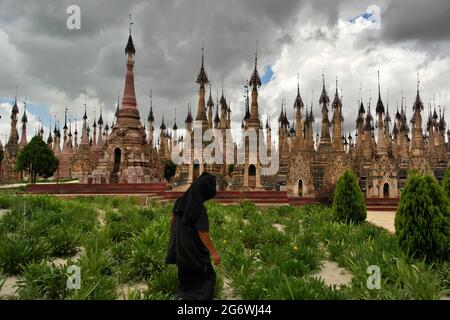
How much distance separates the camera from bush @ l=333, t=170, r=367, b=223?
33.7ft

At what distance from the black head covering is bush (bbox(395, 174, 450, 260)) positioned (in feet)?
13.5

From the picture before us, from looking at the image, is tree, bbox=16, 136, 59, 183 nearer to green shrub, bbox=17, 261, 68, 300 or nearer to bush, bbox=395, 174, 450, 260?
green shrub, bbox=17, 261, 68, 300

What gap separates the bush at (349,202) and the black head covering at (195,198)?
7.17 meters

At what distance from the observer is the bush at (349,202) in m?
10.3

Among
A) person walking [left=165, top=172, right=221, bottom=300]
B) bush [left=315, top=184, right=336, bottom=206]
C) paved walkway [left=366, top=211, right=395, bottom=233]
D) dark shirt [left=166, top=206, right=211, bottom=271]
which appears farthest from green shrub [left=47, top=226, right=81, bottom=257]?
bush [left=315, top=184, right=336, bottom=206]

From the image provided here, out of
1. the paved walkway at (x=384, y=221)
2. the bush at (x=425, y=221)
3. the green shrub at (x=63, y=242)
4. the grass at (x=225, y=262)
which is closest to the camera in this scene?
the grass at (x=225, y=262)

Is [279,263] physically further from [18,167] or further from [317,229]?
[18,167]

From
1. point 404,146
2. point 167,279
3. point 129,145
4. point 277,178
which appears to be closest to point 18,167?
point 129,145

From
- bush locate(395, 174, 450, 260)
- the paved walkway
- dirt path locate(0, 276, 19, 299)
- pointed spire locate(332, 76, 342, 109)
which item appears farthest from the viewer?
pointed spire locate(332, 76, 342, 109)

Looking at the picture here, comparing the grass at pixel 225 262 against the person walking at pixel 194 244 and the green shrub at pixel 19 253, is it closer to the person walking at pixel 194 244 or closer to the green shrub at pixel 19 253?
the green shrub at pixel 19 253

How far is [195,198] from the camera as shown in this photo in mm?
4258

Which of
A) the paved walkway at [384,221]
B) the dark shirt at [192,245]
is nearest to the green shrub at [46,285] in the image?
the dark shirt at [192,245]

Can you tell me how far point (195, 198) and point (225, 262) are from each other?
2.32 m
